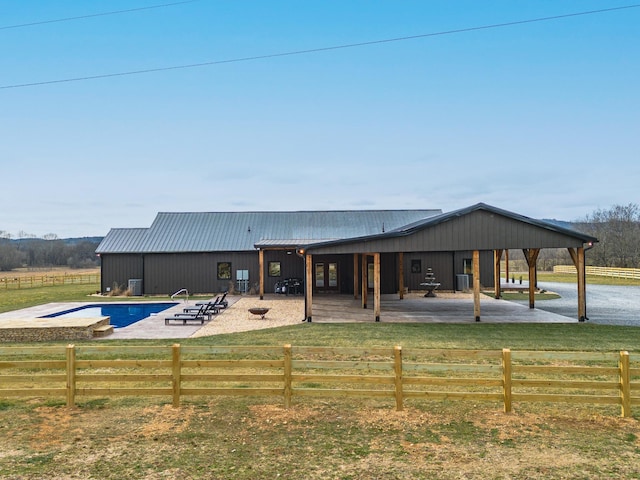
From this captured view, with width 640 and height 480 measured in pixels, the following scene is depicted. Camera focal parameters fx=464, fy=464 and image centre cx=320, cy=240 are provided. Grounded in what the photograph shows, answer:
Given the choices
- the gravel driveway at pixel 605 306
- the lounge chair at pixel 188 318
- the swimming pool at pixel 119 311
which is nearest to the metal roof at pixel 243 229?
the swimming pool at pixel 119 311

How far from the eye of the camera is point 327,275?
26891 millimetres

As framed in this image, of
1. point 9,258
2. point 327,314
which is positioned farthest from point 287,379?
point 9,258

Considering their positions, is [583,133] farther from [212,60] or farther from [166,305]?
[166,305]

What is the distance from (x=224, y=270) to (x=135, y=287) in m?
5.36

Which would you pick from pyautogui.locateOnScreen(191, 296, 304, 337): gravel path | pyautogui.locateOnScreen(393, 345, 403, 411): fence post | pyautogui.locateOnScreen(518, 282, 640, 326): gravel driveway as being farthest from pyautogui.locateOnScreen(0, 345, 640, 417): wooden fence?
pyautogui.locateOnScreen(518, 282, 640, 326): gravel driveway

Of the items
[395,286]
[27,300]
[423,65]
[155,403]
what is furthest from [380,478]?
[27,300]

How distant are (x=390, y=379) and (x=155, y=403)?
146 inches

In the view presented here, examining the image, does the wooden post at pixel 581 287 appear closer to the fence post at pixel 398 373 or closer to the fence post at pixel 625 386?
the fence post at pixel 625 386

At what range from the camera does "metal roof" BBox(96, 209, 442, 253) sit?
28.5 metres

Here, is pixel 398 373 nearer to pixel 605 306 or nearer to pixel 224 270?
pixel 605 306

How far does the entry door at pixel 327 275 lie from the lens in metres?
26.8

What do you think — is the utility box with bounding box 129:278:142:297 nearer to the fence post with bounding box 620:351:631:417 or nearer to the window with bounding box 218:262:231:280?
the window with bounding box 218:262:231:280

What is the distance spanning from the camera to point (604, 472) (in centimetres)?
493

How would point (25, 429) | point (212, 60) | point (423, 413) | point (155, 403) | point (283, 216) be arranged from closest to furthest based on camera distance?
point (25, 429)
point (423, 413)
point (155, 403)
point (212, 60)
point (283, 216)
